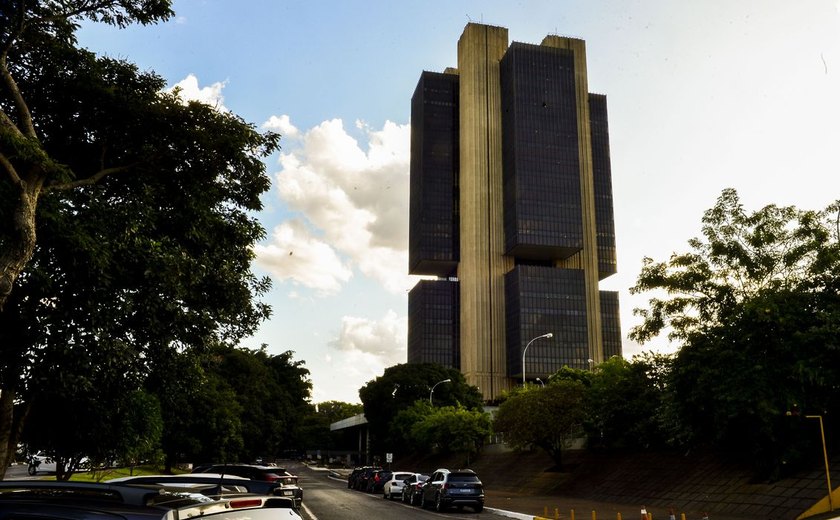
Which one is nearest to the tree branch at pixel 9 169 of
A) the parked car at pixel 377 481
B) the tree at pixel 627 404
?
the tree at pixel 627 404

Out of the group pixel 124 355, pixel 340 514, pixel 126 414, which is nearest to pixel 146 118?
pixel 124 355

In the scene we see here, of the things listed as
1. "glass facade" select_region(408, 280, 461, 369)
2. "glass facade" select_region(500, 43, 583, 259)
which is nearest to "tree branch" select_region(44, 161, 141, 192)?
"glass facade" select_region(500, 43, 583, 259)

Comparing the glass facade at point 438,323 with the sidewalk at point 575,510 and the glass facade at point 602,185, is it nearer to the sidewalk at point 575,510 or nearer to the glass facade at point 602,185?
the glass facade at point 602,185

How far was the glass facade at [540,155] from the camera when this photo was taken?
446 feet

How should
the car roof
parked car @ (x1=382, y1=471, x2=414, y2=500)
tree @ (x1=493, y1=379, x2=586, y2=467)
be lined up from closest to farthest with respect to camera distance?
1. the car roof
2. parked car @ (x1=382, y1=471, x2=414, y2=500)
3. tree @ (x1=493, y1=379, x2=586, y2=467)

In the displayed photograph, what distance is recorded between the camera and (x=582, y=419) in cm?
3594

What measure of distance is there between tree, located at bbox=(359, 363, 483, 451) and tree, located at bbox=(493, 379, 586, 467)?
41436 millimetres

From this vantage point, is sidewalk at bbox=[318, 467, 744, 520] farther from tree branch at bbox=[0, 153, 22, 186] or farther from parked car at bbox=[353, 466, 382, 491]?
tree branch at bbox=[0, 153, 22, 186]

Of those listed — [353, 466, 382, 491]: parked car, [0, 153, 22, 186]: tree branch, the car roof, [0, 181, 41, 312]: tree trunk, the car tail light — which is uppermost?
[0, 153, 22, 186]: tree branch

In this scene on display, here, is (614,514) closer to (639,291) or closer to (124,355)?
(639,291)

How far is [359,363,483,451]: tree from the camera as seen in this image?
80.8m

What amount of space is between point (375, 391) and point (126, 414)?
6630 centimetres

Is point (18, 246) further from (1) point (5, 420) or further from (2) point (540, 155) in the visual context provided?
(2) point (540, 155)

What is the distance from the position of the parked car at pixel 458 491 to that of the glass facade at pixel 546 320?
347 feet
